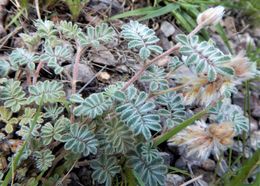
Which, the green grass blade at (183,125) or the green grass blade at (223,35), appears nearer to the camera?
the green grass blade at (183,125)

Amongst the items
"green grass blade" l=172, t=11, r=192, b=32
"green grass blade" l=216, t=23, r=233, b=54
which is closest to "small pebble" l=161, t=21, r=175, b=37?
"green grass blade" l=172, t=11, r=192, b=32

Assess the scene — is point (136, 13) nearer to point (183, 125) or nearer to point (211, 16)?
point (211, 16)

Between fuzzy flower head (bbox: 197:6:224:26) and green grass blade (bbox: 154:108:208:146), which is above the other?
fuzzy flower head (bbox: 197:6:224:26)

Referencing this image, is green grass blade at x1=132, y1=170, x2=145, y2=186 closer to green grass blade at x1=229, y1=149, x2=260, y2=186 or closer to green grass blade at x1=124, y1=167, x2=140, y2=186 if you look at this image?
green grass blade at x1=124, y1=167, x2=140, y2=186

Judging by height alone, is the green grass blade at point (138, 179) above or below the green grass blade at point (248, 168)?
below

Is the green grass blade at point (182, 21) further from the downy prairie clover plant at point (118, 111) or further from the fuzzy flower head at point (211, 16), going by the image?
the fuzzy flower head at point (211, 16)

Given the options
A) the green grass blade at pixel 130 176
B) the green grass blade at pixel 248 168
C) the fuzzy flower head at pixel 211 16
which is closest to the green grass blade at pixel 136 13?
the fuzzy flower head at pixel 211 16

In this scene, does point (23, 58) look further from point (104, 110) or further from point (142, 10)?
point (142, 10)

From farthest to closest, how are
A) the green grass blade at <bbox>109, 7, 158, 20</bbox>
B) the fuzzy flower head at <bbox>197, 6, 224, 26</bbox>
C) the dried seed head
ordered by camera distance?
the green grass blade at <bbox>109, 7, 158, 20</bbox> → the fuzzy flower head at <bbox>197, 6, 224, 26</bbox> → the dried seed head

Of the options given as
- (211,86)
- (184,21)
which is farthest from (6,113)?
(184,21)
